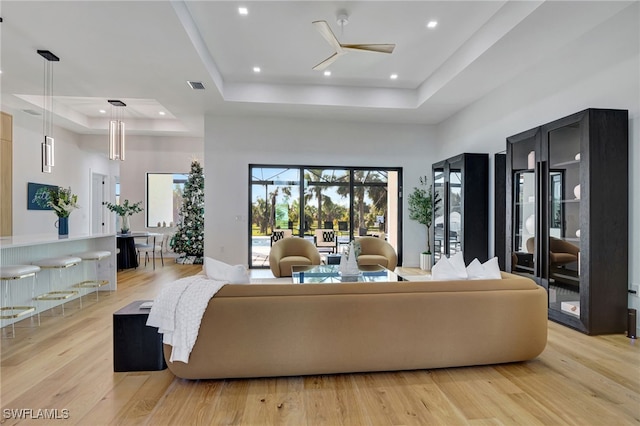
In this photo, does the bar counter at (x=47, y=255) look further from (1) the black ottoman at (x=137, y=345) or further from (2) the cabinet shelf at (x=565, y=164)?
(2) the cabinet shelf at (x=565, y=164)

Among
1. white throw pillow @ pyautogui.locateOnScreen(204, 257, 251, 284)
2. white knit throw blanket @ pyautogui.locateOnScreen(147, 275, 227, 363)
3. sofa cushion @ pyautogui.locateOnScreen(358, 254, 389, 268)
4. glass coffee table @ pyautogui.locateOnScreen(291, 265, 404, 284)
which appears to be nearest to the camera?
white knit throw blanket @ pyautogui.locateOnScreen(147, 275, 227, 363)

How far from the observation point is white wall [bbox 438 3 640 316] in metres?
3.40

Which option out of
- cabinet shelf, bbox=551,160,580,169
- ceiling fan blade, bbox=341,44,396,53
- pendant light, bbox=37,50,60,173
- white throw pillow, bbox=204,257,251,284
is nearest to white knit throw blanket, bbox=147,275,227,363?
white throw pillow, bbox=204,257,251,284

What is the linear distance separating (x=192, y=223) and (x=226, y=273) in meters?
6.37

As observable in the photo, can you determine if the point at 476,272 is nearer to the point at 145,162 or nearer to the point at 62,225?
the point at 62,225

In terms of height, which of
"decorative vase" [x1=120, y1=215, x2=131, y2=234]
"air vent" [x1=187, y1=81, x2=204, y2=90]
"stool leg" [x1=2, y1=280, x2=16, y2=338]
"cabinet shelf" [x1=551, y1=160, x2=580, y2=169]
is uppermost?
"air vent" [x1=187, y1=81, x2=204, y2=90]

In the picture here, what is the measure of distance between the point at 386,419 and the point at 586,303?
2807 millimetres

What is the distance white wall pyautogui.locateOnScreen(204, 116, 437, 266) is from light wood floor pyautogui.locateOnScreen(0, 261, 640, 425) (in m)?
4.26

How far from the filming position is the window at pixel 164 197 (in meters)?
9.19

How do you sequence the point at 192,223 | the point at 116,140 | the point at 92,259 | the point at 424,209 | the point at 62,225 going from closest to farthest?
the point at 62,225, the point at 92,259, the point at 116,140, the point at 424,209, the point at 192,223

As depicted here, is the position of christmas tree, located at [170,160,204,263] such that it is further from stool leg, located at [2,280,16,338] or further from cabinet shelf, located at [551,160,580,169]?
cabinet shelf, located at [551,160,580,169]

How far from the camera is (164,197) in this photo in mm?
9242

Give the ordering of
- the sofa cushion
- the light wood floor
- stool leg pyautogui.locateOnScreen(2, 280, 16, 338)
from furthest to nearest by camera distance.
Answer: the sofa cushion → stool leg pyautogui.locateOnScreen(2, 280, 16, 338) → the light wood floor

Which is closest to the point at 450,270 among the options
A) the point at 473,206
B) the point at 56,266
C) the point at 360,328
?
the point at 360,328
